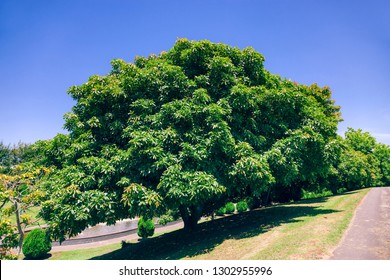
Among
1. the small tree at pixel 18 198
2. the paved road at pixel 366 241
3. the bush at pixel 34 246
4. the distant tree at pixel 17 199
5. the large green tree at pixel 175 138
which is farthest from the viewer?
the bush at pixel 34 246

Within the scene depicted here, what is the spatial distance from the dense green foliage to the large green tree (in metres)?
0.05

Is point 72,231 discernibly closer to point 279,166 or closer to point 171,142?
point 171,142

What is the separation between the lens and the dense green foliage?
1059 cm

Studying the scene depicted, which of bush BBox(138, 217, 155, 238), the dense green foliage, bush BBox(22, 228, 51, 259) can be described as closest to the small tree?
the dense green foliage

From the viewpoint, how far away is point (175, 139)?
11.1m

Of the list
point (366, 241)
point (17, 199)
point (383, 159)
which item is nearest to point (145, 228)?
point (17, 199)

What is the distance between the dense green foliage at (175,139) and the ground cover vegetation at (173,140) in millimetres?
55

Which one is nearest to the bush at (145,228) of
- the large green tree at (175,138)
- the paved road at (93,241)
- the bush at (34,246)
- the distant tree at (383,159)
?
the paved road at (93,241)

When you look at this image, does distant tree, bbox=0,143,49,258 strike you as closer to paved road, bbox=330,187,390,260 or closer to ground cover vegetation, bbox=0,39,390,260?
ground cover vegetation, bbox=0,39,390,260

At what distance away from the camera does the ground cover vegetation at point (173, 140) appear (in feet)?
34.7

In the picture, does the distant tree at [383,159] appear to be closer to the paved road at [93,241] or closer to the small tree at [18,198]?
the paved road at [93,241]
